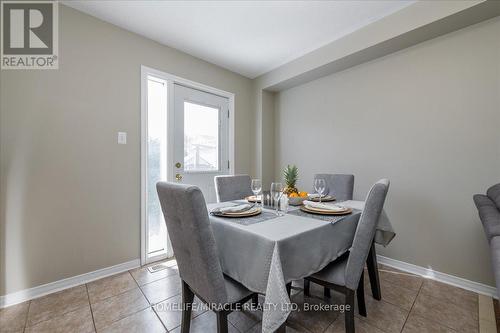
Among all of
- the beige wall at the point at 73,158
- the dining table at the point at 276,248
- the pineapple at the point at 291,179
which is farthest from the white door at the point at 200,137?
the dining table at the point at 276,248

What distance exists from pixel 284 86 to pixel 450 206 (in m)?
2.42

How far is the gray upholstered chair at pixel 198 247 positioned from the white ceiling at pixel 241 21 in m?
1.81

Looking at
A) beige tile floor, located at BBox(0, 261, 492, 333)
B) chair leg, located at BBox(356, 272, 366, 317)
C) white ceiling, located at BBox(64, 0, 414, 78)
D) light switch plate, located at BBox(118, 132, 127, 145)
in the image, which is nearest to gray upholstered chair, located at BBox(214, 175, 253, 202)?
Answer: beige tile floor, located at BBox(0, 261, 492, 333)

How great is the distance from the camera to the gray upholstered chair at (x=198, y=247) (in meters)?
0.93

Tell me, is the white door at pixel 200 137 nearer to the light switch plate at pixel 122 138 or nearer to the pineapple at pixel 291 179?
the light switch plate at pixel 122 138

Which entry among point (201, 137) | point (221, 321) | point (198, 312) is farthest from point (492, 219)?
point (201, 137)

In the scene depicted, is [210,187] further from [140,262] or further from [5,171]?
[5,171]

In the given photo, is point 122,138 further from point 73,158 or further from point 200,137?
point 200,137

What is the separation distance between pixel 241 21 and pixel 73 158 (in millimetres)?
2048

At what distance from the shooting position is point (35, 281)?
176cm

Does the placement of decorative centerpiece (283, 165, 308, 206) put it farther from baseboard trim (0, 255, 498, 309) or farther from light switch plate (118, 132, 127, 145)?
light switch plate (118, 132, 127, 145)

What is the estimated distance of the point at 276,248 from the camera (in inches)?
36.7

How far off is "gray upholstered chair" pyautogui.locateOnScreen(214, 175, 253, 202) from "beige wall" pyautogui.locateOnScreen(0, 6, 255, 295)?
3.04 ft

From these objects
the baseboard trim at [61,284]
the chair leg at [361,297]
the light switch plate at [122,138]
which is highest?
the light switch plate at [122,138]
